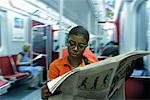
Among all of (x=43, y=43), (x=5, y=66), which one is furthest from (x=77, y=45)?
(x=43, y=43)

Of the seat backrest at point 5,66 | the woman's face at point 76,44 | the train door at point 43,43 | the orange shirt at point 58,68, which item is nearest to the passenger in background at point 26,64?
the seat backrest at point 5,66

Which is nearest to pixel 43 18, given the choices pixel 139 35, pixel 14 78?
pixel 14 78

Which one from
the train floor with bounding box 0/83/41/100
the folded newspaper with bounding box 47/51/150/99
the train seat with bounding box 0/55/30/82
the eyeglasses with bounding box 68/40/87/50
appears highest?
the eyeglasses with bounding box 68/40/87/50

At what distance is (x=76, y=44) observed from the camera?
1449mm

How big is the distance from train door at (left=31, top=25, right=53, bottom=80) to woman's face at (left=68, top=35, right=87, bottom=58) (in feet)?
24.8

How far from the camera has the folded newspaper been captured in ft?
3.97

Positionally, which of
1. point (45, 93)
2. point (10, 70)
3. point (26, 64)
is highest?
→ point (45, 93)

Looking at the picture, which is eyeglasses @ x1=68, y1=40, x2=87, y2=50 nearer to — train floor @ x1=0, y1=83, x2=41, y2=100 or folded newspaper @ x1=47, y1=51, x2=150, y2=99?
folded newspaper @ x1=47, y1=51, x2=150, y2=99

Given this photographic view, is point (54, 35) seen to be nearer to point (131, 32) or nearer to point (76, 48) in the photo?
point (131, 32)

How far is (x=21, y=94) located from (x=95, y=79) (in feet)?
19.2

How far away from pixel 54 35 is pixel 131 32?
403cm

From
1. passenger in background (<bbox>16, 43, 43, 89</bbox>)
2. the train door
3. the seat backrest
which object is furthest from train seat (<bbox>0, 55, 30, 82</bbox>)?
the train door

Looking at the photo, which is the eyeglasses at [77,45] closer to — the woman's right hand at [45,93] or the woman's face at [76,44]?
the woman's face at [76,44]

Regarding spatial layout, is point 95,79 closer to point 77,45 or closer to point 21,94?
point 77,45
